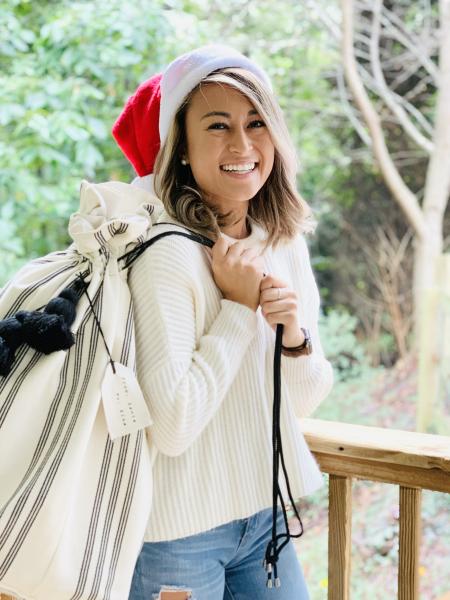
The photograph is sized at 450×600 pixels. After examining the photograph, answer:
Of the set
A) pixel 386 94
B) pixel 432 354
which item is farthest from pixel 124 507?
pixel 386 94

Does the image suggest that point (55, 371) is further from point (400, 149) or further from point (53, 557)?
point (400, 149)

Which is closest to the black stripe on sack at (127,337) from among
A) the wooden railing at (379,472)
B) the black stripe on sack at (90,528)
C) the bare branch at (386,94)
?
the black stripe on sack at (90,528)

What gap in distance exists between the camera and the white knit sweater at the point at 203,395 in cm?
99

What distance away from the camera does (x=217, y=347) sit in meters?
1.02

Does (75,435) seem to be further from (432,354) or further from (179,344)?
(432,354)

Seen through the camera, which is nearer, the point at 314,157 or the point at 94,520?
the point at 94,520

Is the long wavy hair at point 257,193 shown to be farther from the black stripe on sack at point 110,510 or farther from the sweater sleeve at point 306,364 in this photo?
the black stripe on sack at point 110,510

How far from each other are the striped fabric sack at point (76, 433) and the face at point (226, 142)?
16 centimetres

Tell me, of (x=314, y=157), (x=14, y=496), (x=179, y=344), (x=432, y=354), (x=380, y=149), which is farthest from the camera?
(x=314, y=157)

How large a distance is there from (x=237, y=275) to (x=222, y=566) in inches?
16.6

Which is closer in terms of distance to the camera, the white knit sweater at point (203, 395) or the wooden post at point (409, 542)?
the white knit sweater at point (203, 395)

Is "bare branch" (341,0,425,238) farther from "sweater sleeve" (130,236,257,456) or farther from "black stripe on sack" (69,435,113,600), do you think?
"black stripe on sack" (69,435,113,600)

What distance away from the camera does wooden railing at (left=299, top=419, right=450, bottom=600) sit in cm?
117

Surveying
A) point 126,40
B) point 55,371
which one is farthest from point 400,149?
point 55,371
